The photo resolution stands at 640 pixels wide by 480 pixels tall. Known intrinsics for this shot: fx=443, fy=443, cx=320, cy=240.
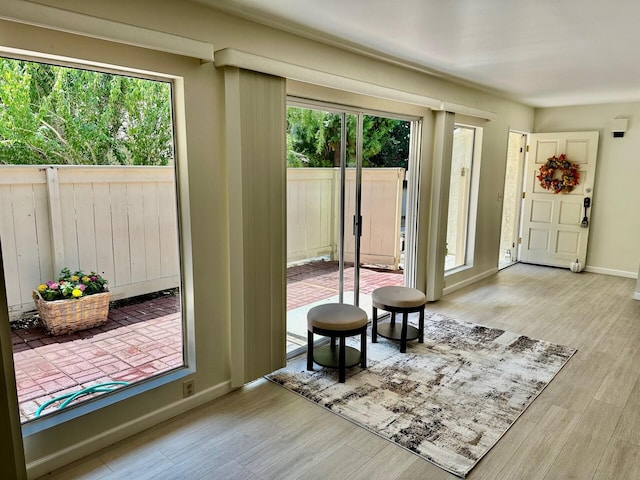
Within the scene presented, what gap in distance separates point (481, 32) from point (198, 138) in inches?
76.6

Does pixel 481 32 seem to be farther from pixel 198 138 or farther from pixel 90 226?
pixel 90 226

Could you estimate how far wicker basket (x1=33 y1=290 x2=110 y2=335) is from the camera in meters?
2.51

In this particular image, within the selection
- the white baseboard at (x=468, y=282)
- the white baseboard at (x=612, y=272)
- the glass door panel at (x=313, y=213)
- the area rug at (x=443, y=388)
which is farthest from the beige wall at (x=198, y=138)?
the white baseboard at (x=612, y=272)

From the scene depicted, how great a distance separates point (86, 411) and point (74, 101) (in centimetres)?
161

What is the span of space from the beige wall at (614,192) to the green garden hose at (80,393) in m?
6.44

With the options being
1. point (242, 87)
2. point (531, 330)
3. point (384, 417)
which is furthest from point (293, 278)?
point (531, 330)

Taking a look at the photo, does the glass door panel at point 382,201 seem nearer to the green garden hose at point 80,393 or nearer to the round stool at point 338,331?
the round stool at point 338,331

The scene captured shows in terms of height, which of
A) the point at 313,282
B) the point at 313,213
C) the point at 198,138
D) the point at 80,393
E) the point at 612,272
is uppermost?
the point at 198,138

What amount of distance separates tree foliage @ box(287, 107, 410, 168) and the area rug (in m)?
1.58

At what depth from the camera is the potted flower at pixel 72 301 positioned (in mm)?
2512

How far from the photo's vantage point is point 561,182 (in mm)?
6457

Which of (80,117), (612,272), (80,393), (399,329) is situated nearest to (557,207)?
(612,272)

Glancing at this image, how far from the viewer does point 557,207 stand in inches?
259

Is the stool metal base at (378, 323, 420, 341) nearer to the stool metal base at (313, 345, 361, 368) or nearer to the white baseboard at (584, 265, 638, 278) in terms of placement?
the stool metal base at (313, 345, 361, 368)
